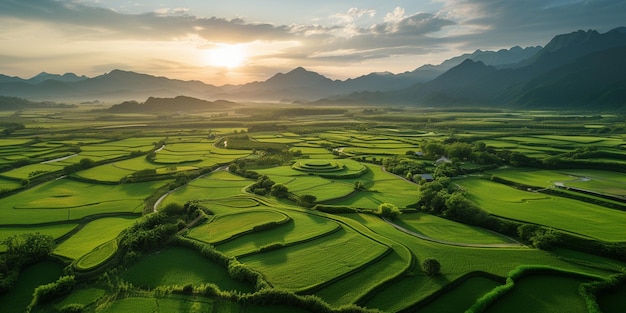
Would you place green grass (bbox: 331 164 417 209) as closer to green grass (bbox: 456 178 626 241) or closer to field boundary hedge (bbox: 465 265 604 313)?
green grass (bbox: 456 178 626 241)

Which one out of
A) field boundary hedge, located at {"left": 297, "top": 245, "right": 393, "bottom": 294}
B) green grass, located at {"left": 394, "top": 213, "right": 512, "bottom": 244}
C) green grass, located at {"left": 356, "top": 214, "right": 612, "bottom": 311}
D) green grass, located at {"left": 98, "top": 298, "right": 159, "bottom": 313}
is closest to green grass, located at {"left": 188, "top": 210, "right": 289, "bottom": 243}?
green grass, located at {"left": 98, "top": 298, "right": 159, "bottom": 313}

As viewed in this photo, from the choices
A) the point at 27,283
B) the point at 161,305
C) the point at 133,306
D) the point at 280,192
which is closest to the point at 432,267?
the point at 161,305

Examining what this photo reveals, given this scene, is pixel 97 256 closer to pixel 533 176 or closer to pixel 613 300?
pixel 613 300

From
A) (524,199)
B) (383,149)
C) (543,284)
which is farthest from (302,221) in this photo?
(383,149)

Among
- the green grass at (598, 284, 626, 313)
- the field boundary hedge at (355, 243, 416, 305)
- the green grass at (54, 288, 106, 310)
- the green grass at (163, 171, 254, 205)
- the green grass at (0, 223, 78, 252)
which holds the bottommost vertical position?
the green grass at (598, 284, 626, 313)

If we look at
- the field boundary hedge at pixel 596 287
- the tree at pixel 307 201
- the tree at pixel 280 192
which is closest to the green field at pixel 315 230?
the tree at pixel 307 201

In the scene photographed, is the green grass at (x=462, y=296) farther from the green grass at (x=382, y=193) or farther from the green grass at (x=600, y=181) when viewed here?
the green grass at (x=600, y=181)

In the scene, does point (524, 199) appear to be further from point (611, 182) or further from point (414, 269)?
point (414, 269)
